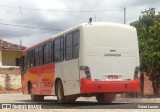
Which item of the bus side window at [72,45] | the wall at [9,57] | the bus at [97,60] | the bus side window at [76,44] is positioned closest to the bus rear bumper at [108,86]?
the bus at [97,60]

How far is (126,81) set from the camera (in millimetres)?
18453

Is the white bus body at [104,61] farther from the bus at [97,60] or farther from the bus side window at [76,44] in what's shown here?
the bus side window at [76,44]

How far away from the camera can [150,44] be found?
2930 cm

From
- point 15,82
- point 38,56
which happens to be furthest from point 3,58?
point 38,56

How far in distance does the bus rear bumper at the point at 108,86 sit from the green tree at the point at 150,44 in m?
10.2

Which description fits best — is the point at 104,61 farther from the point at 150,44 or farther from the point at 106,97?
the point at 150,44

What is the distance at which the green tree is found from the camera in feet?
94.2

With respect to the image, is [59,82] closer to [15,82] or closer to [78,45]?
[78,45]

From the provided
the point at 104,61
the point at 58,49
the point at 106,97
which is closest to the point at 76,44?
the point at 104,61

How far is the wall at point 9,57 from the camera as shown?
54.8 metres

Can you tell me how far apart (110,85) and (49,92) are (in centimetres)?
490

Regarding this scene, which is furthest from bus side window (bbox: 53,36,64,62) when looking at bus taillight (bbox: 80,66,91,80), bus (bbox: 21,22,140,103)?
bus taillight (bbox: 80,66,91,80)

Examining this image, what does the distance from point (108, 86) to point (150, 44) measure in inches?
475

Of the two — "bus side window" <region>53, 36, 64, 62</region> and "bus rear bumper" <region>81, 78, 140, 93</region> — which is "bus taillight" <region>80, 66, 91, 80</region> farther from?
"bus side window" <region>53, 36, 64, 62</region>
